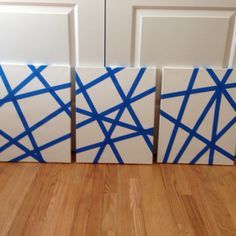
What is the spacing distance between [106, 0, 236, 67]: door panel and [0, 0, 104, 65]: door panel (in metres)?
0.08

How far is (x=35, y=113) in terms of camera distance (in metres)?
1.59

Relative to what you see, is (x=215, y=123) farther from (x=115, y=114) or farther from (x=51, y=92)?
(x=51, y=92)

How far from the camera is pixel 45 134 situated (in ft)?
Answer: 5.32

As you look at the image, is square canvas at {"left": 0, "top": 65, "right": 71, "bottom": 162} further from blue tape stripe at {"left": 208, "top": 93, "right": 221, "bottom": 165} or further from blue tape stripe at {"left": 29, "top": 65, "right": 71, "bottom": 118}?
blue tape stripe at {"left": 208, "top": 93, "right": 221, "bottom": 165}

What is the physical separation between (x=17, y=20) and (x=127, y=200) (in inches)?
39.5

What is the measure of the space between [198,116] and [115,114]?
43cm

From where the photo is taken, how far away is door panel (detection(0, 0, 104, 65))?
1.48 m

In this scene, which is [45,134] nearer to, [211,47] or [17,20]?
[17,20]

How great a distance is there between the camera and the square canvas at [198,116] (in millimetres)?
1545

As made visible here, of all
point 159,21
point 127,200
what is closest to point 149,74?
point 159,21

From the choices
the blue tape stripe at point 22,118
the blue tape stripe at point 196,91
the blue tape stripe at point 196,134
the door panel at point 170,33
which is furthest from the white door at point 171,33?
the blue tape stripe at point 22,118

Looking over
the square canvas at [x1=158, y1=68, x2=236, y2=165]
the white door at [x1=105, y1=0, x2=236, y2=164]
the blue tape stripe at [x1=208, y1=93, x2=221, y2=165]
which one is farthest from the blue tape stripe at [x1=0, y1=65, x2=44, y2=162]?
the blue tape stripe at [x1=208, y1=93, x2=221, y2=165]

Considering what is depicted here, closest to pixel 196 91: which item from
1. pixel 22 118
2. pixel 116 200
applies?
pixel 116 200

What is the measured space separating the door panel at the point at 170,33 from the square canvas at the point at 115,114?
92 millimetres
